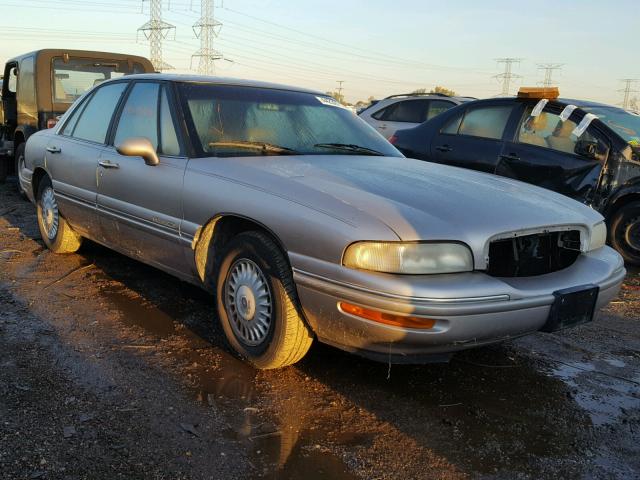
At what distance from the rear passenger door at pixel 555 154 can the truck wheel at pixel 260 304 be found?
3.77m

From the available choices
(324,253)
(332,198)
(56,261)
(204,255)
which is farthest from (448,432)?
(56,261)

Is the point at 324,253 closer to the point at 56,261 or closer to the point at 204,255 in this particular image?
the point at 204,255

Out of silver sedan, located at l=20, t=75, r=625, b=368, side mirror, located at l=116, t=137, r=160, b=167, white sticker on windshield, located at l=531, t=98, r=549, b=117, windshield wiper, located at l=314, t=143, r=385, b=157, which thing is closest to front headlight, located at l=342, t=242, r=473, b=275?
silver sedan, located at l=20, t=75, r=625, b=368

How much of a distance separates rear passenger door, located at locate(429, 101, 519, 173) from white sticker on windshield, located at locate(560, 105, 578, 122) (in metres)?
0.51

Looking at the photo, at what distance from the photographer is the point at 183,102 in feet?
12.9

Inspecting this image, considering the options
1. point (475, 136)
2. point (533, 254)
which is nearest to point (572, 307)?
point (533, 254)

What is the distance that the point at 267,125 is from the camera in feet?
13.2

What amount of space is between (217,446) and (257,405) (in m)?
0.40

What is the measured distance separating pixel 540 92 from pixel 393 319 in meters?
4.43

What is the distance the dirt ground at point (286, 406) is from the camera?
2.51 m

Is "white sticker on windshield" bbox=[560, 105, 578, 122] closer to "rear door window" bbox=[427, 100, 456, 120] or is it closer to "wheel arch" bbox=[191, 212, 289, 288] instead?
"wheel arch" bbox=[191, 212, 289, 288]

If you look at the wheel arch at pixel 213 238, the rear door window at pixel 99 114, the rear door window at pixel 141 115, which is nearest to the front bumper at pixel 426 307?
the wheel arch at pixel 213 238

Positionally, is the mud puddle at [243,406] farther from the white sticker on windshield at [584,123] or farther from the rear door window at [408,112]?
the rear door window at [408,112]

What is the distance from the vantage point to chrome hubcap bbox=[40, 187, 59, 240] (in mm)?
5457
